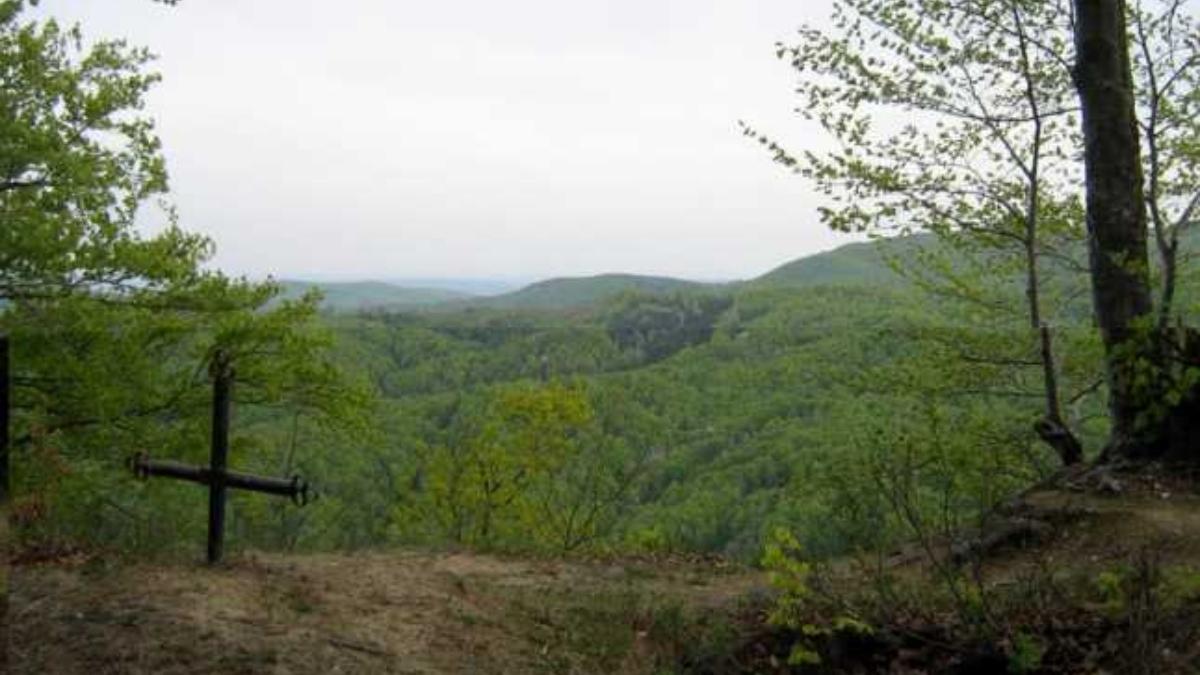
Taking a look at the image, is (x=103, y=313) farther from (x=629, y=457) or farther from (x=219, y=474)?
(x=629, y=457)

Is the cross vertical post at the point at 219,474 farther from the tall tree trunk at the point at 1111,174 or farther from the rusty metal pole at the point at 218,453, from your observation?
the tall tree trunk at the point at 1111,174

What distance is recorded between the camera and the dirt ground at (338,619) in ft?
17.1

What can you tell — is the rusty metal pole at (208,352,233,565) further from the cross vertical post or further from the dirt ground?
the dirt ground

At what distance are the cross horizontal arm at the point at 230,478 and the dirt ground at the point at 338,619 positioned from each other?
65 centimetres

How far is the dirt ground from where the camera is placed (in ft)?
17.1

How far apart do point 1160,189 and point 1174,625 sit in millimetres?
7353

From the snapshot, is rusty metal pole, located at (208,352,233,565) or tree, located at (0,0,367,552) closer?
rusty metal pole, located at (208,352,233,565)

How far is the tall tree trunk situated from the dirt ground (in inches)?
149

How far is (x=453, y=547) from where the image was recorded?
9859mm

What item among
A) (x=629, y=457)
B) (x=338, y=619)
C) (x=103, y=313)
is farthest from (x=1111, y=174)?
(x=629, y=457)

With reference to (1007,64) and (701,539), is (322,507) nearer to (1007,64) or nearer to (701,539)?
(701,539)

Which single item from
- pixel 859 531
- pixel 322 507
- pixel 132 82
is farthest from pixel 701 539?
pixel 859 531

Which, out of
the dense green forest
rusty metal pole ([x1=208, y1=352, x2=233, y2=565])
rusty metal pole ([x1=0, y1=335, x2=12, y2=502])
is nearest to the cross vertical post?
rusty metal pole ([x1=208, y1=352, x2=233, y2=565])

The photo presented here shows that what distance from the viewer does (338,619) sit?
20.3ft
